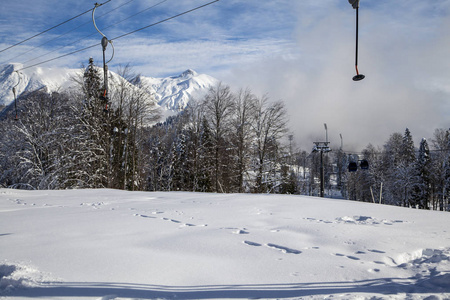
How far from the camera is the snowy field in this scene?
300 cm

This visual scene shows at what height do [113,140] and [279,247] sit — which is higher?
[113,140]

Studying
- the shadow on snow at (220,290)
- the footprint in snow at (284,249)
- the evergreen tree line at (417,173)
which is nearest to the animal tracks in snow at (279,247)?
the footprint in snow at (284,249)

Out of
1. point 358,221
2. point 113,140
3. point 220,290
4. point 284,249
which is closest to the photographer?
point 220,290

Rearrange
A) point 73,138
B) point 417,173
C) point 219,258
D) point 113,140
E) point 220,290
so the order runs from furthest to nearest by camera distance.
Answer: point 417,173 → point 113,140 → point 73,138 → point 219,258 → point 220,290

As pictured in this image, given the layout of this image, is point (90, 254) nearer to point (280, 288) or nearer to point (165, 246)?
point (165, 246)

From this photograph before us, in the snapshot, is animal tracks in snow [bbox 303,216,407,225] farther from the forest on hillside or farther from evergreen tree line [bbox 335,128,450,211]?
evergreen tree line [bbox 335,128,450,211]

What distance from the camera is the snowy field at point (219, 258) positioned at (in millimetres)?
2998

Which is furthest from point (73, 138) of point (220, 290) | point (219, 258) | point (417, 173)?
point (417, 173)

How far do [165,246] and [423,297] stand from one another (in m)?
3.35

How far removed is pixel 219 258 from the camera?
3887mm

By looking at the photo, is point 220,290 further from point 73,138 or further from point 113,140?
point 113,140

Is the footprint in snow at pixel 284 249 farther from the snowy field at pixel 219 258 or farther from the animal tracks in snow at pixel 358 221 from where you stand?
the animal tracks in snow at pixel 358 221

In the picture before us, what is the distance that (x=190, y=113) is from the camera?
33469 millimetres

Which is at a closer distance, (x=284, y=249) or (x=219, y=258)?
(x=219, y=258)
